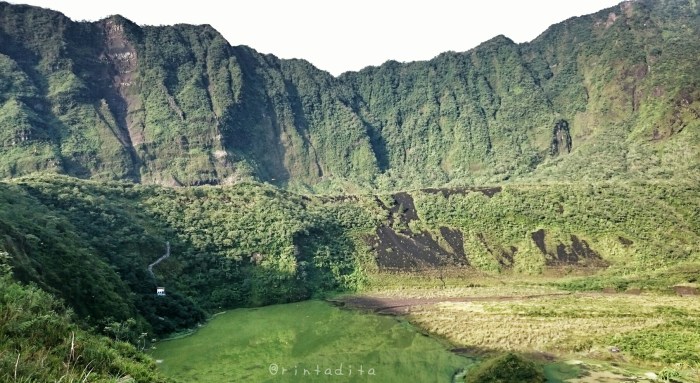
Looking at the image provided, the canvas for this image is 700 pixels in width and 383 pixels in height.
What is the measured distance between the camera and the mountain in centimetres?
13775

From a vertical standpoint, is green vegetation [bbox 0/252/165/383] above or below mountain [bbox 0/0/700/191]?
below

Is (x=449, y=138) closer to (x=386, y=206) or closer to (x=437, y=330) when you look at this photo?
(x=386, y=206)

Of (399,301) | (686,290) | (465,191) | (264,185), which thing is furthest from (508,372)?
(465,191)

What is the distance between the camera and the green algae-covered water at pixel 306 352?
3822 centimetres

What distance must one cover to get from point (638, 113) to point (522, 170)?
3716 centimetres

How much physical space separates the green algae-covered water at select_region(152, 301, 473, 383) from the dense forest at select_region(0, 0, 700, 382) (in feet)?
14.9

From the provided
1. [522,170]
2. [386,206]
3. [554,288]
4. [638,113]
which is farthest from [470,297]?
[638,113]

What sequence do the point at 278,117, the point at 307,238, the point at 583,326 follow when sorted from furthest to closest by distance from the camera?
1. the point at 278,117
2. the point at 307,238
3. the point at 583,326

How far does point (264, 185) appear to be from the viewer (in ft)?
340

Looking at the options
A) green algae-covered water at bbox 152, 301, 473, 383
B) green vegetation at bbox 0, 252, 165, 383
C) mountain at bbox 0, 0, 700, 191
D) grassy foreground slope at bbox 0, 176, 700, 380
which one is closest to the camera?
green vegetation at bbox 0, 252, 165, 383

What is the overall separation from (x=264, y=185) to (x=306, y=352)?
62.0 metres

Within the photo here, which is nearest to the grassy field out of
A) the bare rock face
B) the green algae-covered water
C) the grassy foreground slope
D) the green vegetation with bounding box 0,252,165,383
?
the grassy foreground slope

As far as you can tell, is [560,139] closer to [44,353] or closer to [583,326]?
[583,326]

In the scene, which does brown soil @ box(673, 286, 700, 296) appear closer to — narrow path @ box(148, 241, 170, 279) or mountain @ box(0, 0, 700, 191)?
mountain @ box(0, 0, 700, 191)
